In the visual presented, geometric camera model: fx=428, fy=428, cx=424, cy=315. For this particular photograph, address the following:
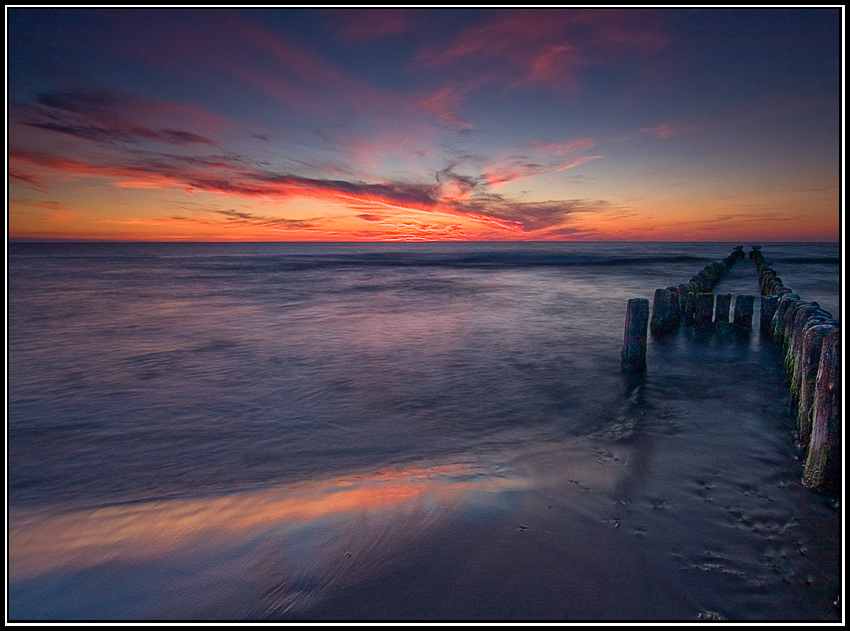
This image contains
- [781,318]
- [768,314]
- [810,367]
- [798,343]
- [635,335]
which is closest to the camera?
[810,367]

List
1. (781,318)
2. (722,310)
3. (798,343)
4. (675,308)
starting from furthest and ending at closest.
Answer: (675,308) → (722,310) → (781,318) → (798,343)

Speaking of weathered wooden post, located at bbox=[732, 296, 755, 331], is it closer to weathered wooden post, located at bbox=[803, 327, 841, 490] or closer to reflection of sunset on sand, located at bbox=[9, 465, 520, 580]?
weathered wooden post, located at bbox=[803, 327, 841, 490]

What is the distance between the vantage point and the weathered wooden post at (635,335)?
267 inches

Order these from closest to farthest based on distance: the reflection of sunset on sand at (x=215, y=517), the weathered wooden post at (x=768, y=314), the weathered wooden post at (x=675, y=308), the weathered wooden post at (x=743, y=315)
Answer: the reflection of sunset on sand at (x=215, y=517), the weathered wooden post at (x=768, y=314), the weathered wooden post at (x=743, y=315), the weathered wooden post at (x=675, y=308)

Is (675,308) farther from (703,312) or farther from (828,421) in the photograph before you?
(828,421)

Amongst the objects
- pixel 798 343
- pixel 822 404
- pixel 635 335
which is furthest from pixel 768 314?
pixel 822 404

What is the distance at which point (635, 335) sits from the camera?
694 cm

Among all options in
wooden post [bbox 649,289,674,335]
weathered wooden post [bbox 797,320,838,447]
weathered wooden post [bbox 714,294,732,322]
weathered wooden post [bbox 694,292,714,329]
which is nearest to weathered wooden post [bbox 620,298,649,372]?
weathered wooden post [bbox 797,320,838,447]

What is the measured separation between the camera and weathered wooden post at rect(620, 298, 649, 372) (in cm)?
678

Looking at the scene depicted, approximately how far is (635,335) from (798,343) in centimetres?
210

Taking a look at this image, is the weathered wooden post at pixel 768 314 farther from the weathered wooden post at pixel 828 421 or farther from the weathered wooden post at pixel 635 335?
the weathered wooden post at pixel 828 421

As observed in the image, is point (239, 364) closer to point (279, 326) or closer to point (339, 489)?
point (279, 326)

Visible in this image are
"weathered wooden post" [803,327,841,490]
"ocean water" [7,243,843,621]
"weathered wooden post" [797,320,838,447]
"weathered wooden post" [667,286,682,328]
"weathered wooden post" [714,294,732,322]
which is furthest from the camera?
"weathered wooden post" [667,286,682,328]

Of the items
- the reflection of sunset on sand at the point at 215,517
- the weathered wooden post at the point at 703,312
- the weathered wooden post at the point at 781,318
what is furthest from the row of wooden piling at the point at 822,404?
the weathered wooden post at the point at 703,312
